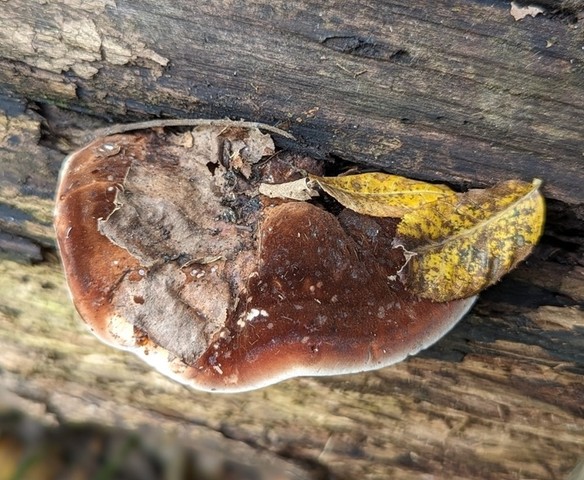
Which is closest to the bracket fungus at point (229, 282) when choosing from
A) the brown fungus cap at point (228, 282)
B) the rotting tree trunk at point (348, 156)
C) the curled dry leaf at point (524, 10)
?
the brown fungus cap at point (228, 282)

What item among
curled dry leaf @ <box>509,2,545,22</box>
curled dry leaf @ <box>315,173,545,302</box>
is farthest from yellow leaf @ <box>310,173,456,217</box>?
curled dry leaf @ <box>509,2,545,22</box>

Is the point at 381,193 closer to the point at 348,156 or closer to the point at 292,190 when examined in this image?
the point at 348,156

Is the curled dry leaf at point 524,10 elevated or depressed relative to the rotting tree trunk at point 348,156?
elevated

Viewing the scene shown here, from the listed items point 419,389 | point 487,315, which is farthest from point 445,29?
point 419,389

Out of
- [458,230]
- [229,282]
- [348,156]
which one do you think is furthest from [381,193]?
[229,282]

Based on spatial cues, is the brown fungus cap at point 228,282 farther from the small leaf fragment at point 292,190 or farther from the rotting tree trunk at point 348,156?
the rotting tree trunk at point 348,156

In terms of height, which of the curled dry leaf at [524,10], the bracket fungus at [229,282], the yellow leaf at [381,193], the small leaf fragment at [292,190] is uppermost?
the curled dry leaf at [524,10]
